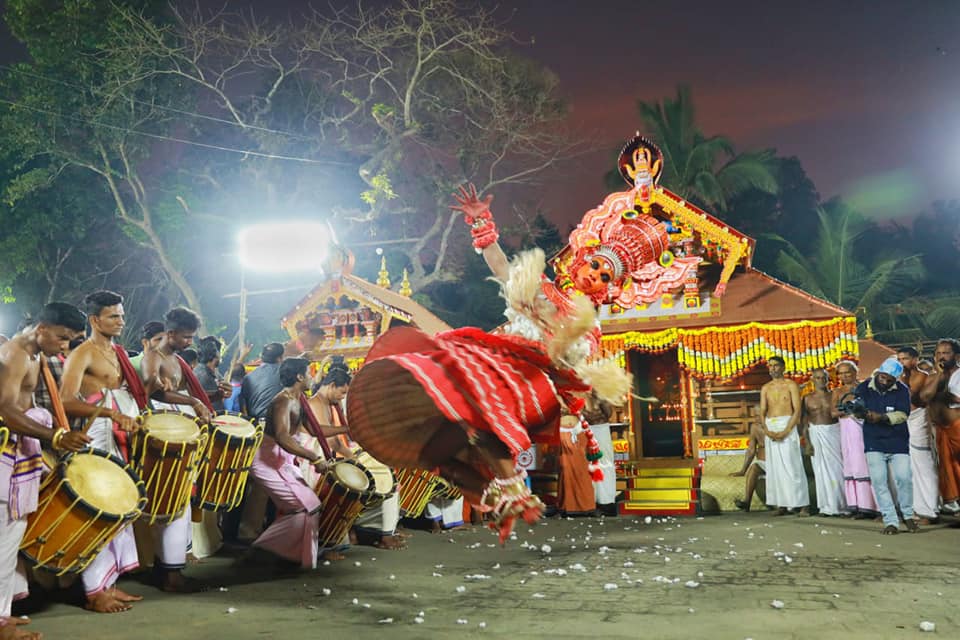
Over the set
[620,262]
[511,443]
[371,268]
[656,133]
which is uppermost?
[656,133]

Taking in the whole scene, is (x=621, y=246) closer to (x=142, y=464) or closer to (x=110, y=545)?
(x=142, y=464)

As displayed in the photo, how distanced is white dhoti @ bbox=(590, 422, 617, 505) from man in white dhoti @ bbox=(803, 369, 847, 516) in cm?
261

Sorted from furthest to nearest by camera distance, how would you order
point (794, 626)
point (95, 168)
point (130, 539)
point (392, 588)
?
1. point (95, 168)
2. point (392, 588)
3. point (130, 539)
4. point (794, 626)

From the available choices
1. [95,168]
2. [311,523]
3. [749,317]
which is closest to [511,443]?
[311,523]

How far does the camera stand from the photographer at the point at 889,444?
8.37m

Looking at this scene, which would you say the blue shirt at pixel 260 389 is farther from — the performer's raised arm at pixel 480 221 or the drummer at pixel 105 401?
the performer's raised arm at pixel 480 221

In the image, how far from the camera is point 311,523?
6508mm

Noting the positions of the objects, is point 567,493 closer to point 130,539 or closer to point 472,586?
point 472,586

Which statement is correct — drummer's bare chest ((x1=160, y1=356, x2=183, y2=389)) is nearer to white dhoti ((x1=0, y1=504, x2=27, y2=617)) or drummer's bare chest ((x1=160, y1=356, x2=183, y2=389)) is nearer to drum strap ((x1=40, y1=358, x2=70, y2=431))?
drum strap ((x1=40, y1=358, x2=70, y2=431))

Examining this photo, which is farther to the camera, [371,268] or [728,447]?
[371,268]

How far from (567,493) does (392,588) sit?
6.02 m

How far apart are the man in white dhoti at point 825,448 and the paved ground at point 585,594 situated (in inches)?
89.4

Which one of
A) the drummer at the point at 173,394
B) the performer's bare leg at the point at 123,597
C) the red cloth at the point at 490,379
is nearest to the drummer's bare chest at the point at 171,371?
the drummer at the point at 173,394

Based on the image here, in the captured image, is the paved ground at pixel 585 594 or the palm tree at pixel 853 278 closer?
the paved ground at pixel 585 594
